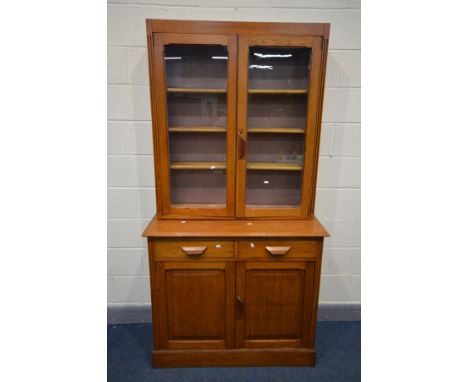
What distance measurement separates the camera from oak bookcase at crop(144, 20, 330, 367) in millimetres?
1480

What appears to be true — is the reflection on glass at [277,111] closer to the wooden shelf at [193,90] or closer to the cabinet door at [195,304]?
the wooden shelf at [193,90]

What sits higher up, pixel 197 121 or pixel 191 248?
pixel 197 121

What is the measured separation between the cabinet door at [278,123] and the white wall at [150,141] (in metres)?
0.31

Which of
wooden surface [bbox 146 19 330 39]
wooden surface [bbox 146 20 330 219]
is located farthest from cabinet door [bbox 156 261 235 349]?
wooden surface [bbox 146 19 330 39]

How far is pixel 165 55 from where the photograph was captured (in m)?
1.49

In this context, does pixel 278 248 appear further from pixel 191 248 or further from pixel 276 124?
pixel 276 124

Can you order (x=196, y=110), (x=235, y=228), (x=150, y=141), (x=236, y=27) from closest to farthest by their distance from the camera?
(x=236, y=27), (x=235, y=228), (x=196, y=110), (x=150, y=141)

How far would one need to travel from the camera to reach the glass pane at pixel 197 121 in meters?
1.57

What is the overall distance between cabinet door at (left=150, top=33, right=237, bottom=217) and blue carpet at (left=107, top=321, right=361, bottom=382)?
0.93 m

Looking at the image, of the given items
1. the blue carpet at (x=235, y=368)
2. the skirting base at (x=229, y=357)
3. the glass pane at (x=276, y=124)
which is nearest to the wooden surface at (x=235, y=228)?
the glass pane at (x=276, y=124)

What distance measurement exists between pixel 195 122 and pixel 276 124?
495 mm

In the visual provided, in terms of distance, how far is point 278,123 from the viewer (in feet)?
5.58

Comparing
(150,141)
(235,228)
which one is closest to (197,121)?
(150,141)

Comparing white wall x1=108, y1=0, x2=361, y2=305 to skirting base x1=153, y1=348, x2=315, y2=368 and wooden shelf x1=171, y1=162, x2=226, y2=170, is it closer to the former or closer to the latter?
wooden shelf x1=171, y1=162, x2=226, y2=170
